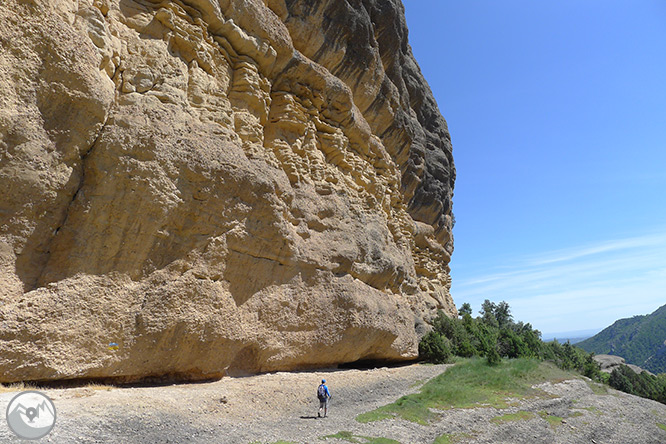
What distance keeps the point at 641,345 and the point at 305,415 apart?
508ft

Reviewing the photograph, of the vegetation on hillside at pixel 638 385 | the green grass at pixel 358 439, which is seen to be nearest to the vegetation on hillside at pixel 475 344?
the vegetation on hillside at pixel 638 385

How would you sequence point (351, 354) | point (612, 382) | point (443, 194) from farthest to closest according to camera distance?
point (612, 382), point (443, 194), point (351, 354)

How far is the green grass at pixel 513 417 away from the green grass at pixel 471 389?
0.62 metres

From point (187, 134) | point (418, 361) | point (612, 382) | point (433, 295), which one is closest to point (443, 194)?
point (433, 295)

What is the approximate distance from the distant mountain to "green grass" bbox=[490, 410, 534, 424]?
115 meters

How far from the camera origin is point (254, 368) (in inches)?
449

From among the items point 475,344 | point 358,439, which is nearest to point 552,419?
point 358,439

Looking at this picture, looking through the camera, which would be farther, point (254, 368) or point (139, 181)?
point (254, 368)

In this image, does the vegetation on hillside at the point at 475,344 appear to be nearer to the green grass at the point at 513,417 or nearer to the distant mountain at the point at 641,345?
the green grass at the point at 513,417

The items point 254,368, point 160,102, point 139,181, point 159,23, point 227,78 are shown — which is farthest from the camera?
point 227,78

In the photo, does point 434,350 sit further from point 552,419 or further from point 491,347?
point 552,419

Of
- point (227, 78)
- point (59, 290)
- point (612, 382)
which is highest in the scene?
point (227, 78)

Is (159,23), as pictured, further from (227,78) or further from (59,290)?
(59,290)

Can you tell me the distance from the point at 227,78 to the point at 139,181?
16.8 feet
